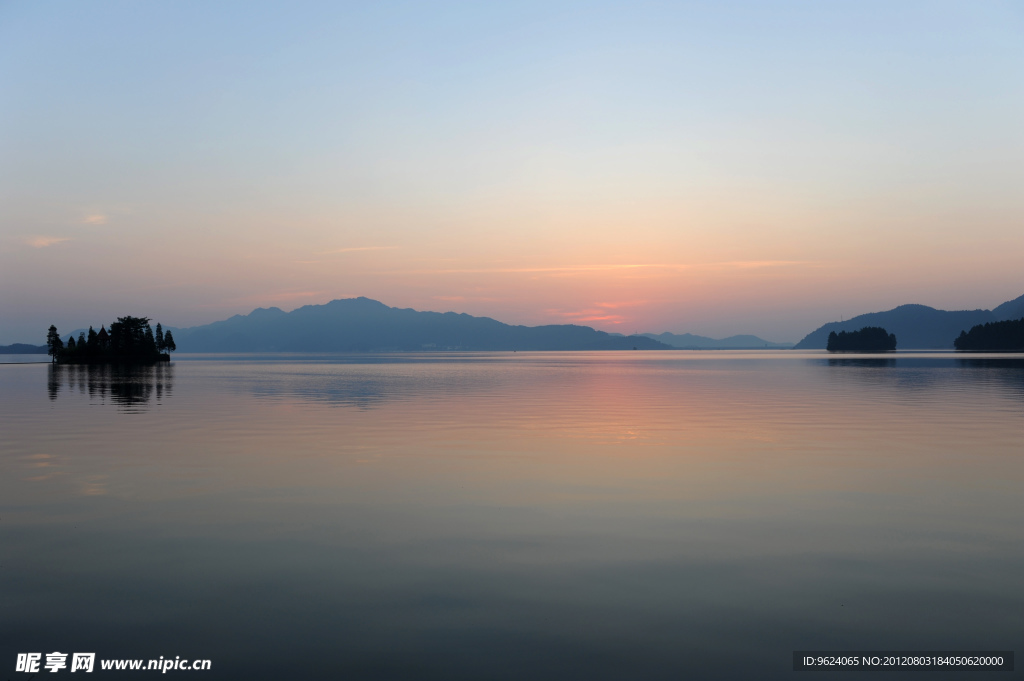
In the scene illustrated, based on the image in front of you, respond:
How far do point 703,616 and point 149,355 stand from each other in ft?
667

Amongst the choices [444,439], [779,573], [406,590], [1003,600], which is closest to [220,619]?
[406,590]

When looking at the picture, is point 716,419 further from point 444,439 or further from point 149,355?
point 149,355

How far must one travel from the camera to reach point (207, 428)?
116ft

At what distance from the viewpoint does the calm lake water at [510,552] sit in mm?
9531

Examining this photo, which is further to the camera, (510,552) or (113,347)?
(113,347)

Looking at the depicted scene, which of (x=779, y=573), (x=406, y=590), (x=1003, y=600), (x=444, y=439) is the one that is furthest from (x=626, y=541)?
(x=444, y=439)

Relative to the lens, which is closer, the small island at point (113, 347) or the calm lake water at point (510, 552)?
the calm lake water at point (510, 552)

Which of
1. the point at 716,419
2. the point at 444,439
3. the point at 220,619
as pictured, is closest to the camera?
the point at 220,619

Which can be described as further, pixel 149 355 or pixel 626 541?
pixel 149 355

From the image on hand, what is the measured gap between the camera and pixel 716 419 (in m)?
38.8

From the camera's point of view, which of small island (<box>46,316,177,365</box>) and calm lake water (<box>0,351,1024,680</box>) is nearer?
calm lake water (<box>0,351,1024,680</box>)

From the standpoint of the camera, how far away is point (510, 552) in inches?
542

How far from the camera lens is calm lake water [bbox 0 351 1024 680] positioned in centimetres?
953

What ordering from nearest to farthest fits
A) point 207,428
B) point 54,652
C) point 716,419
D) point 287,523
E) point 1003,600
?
point 54,652, point 1003,600, point 287,523, point 207,428, point 716,419
